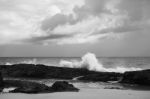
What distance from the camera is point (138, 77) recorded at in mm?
27422

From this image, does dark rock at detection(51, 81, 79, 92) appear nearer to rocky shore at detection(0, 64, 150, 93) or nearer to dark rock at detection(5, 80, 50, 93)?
rocky shore at detection(0, 64, 150, 93)

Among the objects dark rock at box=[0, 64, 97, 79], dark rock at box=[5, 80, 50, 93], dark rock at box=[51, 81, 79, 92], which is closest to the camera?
dark rock at box=[5, 80, 50, 93]

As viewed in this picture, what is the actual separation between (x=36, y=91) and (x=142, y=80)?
1188 cm

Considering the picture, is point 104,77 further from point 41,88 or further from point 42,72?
point 41,88

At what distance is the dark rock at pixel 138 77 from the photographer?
26795mm

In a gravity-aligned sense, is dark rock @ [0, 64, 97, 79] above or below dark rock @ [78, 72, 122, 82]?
above

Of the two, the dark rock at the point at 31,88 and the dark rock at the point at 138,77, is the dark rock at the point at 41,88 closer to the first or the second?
the dark rock at the point at 31,88

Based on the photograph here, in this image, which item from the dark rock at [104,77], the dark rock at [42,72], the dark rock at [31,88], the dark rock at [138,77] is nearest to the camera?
the dark rock at [31,88]

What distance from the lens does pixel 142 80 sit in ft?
88.6

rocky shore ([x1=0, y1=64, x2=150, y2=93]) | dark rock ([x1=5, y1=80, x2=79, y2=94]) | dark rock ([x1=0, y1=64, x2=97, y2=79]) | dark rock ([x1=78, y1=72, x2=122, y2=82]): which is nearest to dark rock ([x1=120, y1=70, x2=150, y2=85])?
rocky shore ([x1=0, y1=64, x2=150, y2=93])

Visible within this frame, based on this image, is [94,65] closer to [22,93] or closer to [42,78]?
[42,78]

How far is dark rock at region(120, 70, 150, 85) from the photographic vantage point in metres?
26.8

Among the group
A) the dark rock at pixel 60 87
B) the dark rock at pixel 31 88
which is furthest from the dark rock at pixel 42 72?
the dark rock at pixel 60 87

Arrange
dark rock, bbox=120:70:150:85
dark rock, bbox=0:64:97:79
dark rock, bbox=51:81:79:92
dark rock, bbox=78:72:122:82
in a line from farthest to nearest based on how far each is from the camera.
A: dark rock, bbox=0:64:97:79, dark rock, bbox=78:72:122:82, dark rock, bbox=120:70:150:85, dark rock, bbox=51:81:79:92
